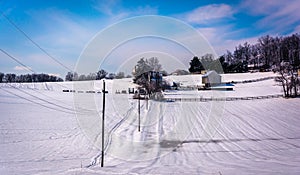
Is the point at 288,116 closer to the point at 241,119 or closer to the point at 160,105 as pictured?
the point at 241,119

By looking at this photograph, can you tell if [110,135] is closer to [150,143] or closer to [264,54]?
[150,143]

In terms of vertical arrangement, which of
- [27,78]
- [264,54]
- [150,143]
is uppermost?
[264,54]

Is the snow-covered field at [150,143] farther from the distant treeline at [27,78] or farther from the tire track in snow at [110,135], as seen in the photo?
the distant treeline at [27,78]

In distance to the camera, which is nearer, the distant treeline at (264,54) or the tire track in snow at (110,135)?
the tire track in snow at (110,135)

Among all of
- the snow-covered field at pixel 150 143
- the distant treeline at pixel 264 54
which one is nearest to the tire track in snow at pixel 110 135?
the snow-covered field at pixel 150 143

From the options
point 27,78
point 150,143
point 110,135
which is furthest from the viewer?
point 27,78

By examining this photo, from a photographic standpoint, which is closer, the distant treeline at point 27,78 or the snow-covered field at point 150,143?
the snow-covered field at point 150,143

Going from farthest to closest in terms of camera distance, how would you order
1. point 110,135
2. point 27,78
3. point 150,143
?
point 27,78
point 110,135
point 150,143

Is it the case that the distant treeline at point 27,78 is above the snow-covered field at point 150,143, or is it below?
above

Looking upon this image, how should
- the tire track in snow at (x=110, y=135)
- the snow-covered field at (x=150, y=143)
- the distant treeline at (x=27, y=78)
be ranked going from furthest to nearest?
the distant treeline at (x=27, y=78) < the tire track in snow at (x=110, y=135) < the snow-covered field at (x=150, y=143)

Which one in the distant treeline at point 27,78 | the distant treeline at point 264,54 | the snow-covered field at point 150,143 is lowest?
the snow-covered field at point 150,143

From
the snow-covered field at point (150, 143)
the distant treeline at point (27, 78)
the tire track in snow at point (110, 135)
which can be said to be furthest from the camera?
the distant treeline at point (27, 78)

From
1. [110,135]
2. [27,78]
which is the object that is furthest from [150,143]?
[27,78]

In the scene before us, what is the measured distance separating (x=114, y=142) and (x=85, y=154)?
6.57 ft
